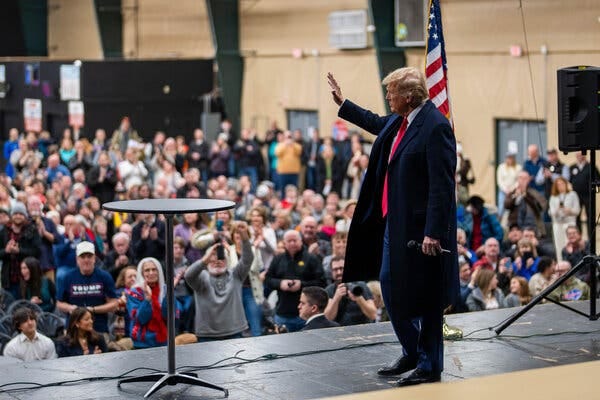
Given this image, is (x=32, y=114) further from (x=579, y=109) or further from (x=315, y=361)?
(x=315, y=361)

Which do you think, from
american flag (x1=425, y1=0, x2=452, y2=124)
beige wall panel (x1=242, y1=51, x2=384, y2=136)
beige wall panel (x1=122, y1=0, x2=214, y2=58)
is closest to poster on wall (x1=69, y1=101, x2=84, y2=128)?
beige wall panel (x1=242, y1=51, x2=384, y2=136)

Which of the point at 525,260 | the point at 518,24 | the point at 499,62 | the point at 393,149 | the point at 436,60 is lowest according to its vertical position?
the point at 525,260

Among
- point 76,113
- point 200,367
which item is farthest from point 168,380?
point 76,113

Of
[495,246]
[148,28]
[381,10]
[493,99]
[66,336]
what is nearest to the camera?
[66,336]

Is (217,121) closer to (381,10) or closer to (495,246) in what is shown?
(381,10)

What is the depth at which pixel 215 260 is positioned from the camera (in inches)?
362

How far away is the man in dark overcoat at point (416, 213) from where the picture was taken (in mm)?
5789

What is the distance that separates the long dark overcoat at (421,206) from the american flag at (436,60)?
4.02 ft

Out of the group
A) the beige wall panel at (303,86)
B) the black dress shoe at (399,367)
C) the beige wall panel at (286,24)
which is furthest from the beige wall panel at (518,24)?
the black dress shoe at (399,367)

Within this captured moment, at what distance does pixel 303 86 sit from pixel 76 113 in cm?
461

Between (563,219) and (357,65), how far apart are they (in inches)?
365

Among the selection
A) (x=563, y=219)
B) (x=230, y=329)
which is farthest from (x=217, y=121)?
(x=230, y=329)

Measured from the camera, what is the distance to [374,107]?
22078 mm

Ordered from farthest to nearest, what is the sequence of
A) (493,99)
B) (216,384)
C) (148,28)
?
(148,28)
(493,99)
(216,384)
